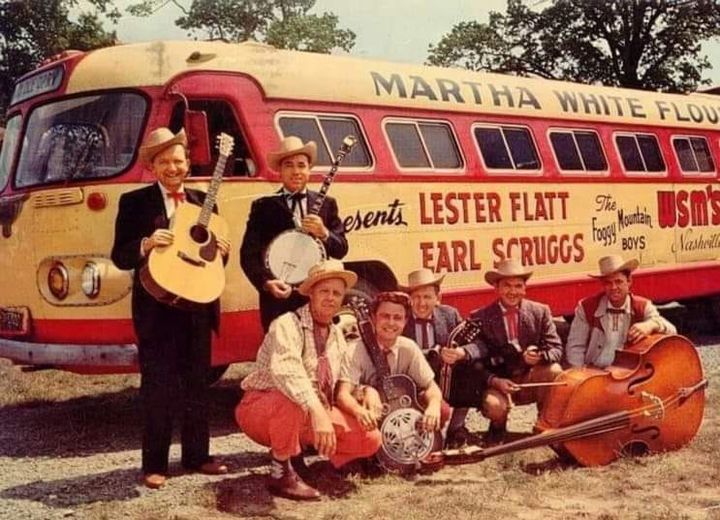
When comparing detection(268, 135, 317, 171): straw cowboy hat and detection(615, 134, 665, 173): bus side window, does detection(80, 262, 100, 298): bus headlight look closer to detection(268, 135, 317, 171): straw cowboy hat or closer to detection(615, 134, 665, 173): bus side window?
detection(268, 135, 317, 171): straw cowboy hat

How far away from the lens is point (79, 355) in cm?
640

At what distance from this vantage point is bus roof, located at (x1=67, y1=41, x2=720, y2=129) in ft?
22.2

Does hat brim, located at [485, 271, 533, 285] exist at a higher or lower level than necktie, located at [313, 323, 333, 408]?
higher

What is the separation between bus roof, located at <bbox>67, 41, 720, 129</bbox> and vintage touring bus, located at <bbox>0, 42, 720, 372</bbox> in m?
0.02

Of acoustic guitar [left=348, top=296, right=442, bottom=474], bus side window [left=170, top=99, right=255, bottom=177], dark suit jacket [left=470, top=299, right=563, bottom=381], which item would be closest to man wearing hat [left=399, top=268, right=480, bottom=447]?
dark suit jacket [left=470, top=299, right=563, bottom=381]

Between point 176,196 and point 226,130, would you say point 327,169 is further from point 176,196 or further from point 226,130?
point 176,196

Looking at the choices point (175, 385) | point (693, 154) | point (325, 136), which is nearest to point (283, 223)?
point (175, 385)

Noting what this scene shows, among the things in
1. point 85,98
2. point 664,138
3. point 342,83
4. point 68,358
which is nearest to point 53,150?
point 85,98

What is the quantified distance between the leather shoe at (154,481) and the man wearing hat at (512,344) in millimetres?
1985

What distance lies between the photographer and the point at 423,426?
5156 millimetres

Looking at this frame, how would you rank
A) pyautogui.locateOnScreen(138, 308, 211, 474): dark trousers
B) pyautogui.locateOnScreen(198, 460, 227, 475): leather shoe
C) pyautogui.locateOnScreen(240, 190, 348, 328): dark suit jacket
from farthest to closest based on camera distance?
pyautogui.locateOnScreen(240, 190, 348, 328): dark suit jacket < pyautogui.locateOnScreen(198, 460, 227, 475): leather shoe < pyautogui.locateOnScreen(138, 308, 211, 474): dark trousers

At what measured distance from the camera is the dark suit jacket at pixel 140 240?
5.28m

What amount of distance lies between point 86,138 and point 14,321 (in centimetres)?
142

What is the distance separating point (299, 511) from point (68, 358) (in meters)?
2.37
